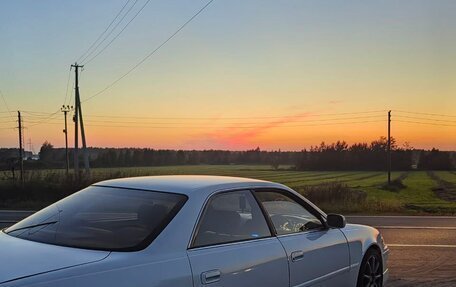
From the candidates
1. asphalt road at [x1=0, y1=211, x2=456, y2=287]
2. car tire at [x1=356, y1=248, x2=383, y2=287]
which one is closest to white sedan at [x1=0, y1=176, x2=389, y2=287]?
car tire at [x1=356, y1=248, x2=383, y2=287]

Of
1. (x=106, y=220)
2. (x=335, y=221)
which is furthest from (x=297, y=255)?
(x=106, y=220)

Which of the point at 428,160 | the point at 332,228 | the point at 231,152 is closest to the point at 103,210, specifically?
the point at 332,228

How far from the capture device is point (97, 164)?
80.2 meters

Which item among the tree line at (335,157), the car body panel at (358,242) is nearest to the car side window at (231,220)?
the car body panel at (358,242)

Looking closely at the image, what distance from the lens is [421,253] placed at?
9867 mm

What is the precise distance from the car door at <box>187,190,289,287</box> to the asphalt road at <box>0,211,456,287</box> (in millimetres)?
3289

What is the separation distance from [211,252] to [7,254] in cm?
131

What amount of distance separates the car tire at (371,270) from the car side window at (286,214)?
0.89 m

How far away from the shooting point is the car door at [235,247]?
3.48 m

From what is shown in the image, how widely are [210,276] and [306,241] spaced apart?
1.43m

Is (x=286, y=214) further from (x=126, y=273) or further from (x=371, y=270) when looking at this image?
(x=126, y=273)

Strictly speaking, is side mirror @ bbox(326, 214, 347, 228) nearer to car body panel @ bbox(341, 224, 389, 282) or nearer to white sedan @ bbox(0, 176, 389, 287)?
white sedan @ bbox(0, 176, 389, 287)

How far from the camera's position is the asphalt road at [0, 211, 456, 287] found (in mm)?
7172

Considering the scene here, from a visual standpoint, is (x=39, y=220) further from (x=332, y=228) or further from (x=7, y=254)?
(x=332, y=228)
